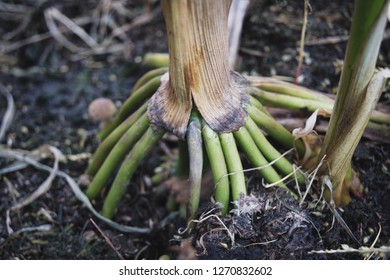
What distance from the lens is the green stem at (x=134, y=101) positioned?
1.20 m

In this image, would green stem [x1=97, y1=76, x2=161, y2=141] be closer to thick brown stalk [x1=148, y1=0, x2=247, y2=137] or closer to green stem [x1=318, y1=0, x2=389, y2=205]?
thick brown stalk [x1=148, y1=0, x2=247, y2=137]

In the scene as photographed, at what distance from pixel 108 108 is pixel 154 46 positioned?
540 millimetres

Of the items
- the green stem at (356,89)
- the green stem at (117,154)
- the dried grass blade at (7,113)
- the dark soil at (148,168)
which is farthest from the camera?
the dried grass blade at (7,113)

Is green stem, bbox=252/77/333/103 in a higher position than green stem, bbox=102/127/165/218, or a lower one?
higher

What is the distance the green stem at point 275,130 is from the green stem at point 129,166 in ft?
0.71

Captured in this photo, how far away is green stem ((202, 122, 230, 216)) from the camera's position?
1065mm

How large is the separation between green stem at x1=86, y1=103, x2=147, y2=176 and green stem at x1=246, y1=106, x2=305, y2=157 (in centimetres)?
26

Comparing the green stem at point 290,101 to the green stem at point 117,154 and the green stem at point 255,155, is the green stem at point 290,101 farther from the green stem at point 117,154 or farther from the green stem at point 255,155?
the green stem at point 117,154

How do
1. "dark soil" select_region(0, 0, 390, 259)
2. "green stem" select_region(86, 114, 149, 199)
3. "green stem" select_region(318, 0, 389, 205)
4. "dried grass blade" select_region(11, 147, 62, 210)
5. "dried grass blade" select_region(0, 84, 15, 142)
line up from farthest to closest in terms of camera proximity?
"dried grass blade" select_region(0, 84, 15, 142) → "dried grass blade" select_region(11, 147, 62, 210) → "green stem" select_region(86, 114, 149, 199) → "dark soil" select_region(0, 0, 390, 259) → "green stem" select_region(318, 0, 389, 205)

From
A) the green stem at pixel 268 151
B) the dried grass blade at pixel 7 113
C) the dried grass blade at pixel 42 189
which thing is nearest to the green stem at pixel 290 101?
the green stem at pixel 268 151

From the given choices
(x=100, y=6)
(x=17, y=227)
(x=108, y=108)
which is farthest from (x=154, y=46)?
(x=17, y=227)

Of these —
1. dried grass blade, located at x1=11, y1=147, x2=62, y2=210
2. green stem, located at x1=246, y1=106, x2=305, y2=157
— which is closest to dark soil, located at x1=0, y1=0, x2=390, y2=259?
dried grass blade, located at x1=11, y1=147, x2=62, y2=210

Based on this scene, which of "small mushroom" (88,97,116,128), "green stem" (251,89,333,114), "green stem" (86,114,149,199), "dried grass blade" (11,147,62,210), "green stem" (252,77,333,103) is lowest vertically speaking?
"dried grass blade" (11,147,62,210)

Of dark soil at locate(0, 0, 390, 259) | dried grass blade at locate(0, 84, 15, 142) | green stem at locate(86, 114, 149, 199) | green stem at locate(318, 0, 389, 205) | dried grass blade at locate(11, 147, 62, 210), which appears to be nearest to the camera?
green stem at locate(318, 0, 389, 205)
